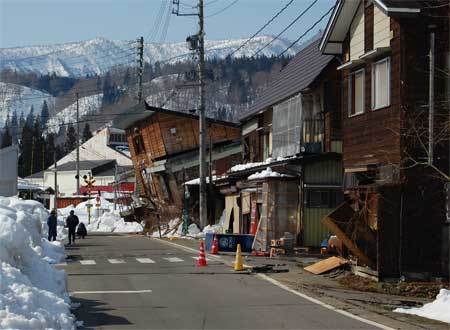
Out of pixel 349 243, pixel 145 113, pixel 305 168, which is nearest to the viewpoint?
pixel 349 243

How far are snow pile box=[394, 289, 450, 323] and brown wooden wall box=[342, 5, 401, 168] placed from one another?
18.9 ft

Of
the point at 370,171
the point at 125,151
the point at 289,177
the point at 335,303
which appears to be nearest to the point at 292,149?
the point at 289,177

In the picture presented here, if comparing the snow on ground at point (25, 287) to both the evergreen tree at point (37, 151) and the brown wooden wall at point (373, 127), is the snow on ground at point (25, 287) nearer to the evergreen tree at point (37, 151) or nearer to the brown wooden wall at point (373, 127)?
the brown wooden wall at point (373, 127)

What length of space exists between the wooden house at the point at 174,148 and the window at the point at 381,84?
33190 millimetres

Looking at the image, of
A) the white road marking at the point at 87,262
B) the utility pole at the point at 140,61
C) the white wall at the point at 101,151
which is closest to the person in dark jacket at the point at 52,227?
the white road marking at the point at 87,262

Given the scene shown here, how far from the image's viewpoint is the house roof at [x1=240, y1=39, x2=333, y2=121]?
31938 mm

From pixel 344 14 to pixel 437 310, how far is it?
11.9 m

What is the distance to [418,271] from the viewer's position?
19812 mm

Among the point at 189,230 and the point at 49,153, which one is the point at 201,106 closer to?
the point at 189,230

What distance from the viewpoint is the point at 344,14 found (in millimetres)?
23578

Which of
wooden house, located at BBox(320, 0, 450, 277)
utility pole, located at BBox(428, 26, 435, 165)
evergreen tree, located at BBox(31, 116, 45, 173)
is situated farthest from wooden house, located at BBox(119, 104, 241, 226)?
evergreen tree, located at BBox(31, 116, 45, 173)

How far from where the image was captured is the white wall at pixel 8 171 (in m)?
37.6

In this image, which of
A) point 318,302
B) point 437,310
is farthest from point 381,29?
point 437,310

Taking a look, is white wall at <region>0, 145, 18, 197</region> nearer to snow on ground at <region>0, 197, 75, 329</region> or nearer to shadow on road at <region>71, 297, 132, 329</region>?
shadow on road at <region>71, 297, 132, 329</region>
